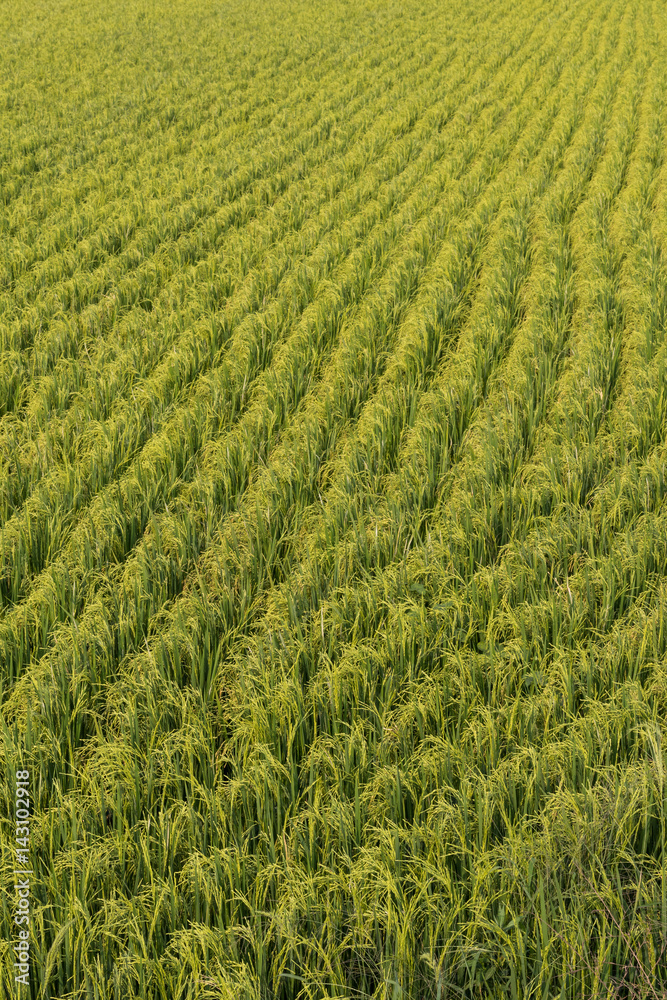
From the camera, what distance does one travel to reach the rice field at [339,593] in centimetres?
186

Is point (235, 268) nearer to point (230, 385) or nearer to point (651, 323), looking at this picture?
point (230, 385)

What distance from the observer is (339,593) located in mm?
2994

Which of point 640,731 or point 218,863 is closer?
point 218,863

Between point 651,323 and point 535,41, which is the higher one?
point 535,41

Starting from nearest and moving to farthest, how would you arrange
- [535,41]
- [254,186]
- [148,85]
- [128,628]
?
[128,628]
[254,186]
[148,85]
[535,41]

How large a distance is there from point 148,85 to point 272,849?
1312 centimetres

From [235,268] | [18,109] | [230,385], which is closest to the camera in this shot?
[230,385]

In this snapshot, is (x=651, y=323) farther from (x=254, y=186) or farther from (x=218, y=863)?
(x=254, y=186)

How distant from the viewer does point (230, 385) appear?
14.7 ft

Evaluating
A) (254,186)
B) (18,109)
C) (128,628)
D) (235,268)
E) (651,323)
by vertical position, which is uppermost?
(18,109)

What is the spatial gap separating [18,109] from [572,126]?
7.30m

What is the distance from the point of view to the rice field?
1855 millimetres

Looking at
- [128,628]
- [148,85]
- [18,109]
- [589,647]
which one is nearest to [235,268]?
[128,628]

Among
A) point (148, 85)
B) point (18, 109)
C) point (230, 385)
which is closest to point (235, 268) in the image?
point (230, 385)
